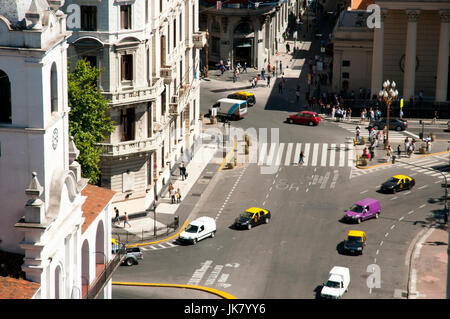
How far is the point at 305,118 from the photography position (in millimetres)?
126312

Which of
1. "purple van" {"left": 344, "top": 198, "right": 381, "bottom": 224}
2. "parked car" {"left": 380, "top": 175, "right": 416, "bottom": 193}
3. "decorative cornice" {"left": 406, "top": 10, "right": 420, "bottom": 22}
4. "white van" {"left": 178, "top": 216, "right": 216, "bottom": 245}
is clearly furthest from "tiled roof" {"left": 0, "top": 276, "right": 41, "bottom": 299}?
"decorative cornice" {"left": 406, "top": 10, "right": 420, "bottom": 22}

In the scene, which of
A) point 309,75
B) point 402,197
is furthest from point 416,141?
point 309,75

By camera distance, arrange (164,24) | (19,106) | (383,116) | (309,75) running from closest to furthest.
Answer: (19,106), (164,24), (383,116), (309,75)

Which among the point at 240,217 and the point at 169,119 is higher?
the point at 169,119

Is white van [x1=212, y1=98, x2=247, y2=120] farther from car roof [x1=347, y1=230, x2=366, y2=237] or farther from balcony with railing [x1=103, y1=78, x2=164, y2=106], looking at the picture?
car roof [x1=347, y1=230, x2=366, y2=237]

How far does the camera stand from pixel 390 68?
139125 millimetres

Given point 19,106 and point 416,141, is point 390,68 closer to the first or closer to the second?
point 416,141

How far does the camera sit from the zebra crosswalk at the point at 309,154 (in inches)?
4373

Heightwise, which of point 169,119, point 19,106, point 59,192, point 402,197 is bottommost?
point 402,197

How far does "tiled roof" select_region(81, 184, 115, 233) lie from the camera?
2160 inches

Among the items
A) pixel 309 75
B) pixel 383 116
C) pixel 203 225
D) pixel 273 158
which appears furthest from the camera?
pixel 309 75

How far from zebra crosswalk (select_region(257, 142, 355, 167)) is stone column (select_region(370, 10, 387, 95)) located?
66.4 feet

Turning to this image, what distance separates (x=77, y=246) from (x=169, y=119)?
172ft

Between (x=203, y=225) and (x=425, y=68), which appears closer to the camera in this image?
(x=203, y=225)
